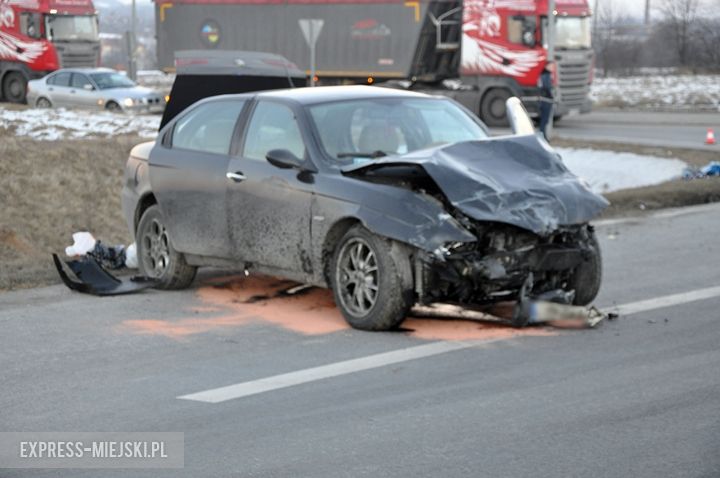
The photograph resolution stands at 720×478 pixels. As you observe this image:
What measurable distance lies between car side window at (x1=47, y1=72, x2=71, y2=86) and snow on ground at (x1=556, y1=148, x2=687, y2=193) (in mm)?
16481

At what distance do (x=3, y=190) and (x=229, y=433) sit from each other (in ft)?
50.5

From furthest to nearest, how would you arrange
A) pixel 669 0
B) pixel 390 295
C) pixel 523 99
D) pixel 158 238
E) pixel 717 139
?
pixel 669 0, pixel 523 99, pixel 717 139, pixel 158 238, pixel 390 295

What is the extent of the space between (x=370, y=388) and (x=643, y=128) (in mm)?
24917

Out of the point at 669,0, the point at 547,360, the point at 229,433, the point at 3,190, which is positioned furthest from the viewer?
the point at 669,0

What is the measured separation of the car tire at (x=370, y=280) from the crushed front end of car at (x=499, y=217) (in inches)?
5.1

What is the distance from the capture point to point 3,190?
2061 centimetres

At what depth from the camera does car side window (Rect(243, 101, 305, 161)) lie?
945 cm

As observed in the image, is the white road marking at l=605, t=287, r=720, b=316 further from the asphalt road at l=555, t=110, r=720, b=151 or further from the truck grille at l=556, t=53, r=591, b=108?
the truck grille at l=556, t=53, r=591, b=108

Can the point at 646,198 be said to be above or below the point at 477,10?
below

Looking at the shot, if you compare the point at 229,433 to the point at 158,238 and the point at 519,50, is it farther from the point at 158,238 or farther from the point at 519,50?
the point at 519,50

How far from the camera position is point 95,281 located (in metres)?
10.6

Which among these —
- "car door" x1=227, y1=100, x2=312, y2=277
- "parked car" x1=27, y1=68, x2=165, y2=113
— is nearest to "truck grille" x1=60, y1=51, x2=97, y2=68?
"parked car" x1=27, y1=68, x2=165, y2=113

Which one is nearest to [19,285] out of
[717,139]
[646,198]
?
[646,198]

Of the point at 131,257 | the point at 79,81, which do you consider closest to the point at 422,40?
the point at 79,81
